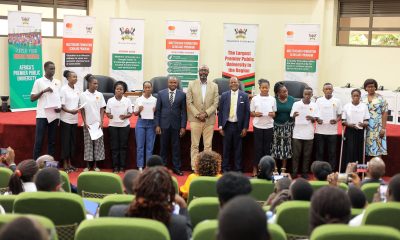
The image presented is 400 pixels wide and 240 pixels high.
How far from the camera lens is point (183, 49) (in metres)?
13.2

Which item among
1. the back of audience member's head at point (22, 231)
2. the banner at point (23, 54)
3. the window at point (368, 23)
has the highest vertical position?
the window at point (368, 23)

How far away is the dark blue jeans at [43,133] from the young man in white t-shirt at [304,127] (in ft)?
12.6

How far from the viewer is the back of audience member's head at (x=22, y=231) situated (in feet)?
7.16

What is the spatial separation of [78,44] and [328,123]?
6.53 meters

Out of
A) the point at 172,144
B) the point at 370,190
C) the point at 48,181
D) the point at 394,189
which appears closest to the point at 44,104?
the point at 172,144

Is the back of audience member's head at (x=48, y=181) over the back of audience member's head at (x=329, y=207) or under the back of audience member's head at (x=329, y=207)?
under

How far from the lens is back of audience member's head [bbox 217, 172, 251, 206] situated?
345cm

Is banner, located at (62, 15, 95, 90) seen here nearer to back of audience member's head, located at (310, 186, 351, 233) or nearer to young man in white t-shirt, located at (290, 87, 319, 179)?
young man in white t-shirt, located at (290, 87, 319, 179)

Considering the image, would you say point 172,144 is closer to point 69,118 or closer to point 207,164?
point 69,118

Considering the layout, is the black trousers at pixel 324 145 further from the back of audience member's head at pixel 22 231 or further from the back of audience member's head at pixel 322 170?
the back of audience member's head at pixel 22 231

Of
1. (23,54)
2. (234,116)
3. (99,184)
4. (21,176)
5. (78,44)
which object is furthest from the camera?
(78,44)

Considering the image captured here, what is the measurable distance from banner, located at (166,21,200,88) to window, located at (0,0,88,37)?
95.3 inches

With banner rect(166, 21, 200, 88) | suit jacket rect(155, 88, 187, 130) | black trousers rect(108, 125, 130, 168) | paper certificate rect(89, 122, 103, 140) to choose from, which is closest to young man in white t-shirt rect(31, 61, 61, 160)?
paper certificate rect(89, 122, 103, 140)

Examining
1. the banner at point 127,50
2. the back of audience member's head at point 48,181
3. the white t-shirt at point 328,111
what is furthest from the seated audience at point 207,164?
the banner at point 127,50
